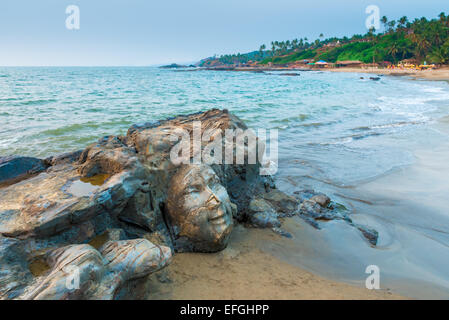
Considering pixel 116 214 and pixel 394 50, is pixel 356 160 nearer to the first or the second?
pixel 116 214

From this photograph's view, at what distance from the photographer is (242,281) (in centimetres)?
277

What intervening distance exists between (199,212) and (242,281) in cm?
90

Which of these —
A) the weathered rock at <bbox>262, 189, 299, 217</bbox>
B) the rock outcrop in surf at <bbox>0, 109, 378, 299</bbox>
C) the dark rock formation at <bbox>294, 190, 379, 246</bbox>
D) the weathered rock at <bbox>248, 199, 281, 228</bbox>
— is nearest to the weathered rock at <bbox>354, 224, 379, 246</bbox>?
the dark rock formation at <bbox>294, 190, 379, 246</bbox>

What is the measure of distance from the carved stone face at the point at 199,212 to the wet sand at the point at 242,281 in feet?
0.51

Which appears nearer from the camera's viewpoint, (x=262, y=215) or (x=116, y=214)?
(x=116, y=214)

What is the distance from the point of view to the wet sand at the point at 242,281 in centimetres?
261

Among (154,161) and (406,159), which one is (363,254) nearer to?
(154,161)

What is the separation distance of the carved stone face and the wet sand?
155 mm

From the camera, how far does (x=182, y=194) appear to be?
341 cm

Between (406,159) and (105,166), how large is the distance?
23.4 feet

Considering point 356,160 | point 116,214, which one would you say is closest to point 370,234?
point 116,214

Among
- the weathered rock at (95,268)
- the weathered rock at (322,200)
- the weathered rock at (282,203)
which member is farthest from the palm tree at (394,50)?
the weathered rock at (95,268)
